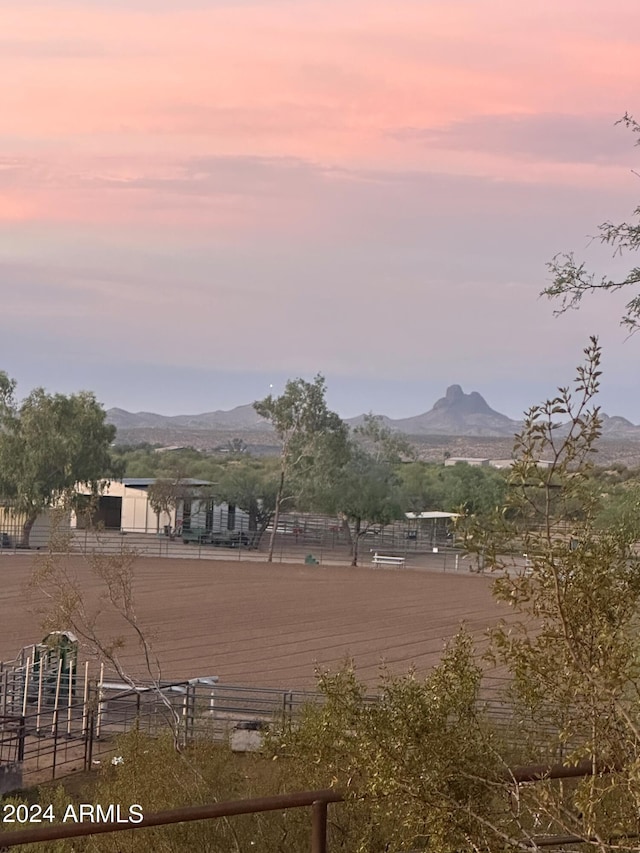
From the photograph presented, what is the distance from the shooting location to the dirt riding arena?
88.5 feet

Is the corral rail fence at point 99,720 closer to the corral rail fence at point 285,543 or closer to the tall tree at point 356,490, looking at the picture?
the corral rail fence at point 285,543

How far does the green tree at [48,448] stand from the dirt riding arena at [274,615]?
9.61 metres

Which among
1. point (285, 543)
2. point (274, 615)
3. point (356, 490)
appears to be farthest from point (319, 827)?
point (285, 543)

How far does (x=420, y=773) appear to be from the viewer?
4.46 m

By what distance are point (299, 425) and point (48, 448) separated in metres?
13.6

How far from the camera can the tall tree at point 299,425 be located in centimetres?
6253

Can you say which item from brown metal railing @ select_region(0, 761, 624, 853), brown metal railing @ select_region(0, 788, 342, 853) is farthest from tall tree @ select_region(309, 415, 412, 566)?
brown metal railing @ select_region(0, 788, 342, 853)

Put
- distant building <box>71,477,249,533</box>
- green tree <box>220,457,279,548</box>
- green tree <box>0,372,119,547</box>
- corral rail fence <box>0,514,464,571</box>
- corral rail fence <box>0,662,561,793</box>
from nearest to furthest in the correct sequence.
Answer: corral rail fence <box>0,662,561,793</box> < corral rail fence <box>0,514,464,571</box> < green tree <box>0,372,119,547</box> < distant building <box>71,477,249,533</box> < green tree <box>220,457,279,548</box>

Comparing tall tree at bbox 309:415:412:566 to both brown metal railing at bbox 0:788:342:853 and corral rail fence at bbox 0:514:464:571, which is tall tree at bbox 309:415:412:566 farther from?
brown metal railing at bbox 0:788:342:853

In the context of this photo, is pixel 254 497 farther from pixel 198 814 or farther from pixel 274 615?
pixel 198 814

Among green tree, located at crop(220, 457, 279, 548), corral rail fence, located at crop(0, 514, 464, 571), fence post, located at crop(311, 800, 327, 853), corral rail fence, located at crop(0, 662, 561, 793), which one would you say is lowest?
corral rail fence, located at crop(0, 662, 561, 793)

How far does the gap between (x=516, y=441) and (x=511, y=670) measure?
0.89 metres

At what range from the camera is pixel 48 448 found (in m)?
60.8

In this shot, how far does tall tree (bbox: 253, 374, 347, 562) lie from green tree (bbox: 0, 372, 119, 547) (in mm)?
9037
